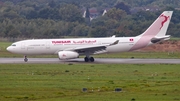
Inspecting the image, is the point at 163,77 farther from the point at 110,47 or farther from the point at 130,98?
the point at 110,47

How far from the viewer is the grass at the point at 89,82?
39.2 m

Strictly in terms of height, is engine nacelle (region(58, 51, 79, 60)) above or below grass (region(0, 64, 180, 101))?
above

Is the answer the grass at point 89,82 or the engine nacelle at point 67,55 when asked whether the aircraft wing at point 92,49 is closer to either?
the engine nacelle at point 67,55

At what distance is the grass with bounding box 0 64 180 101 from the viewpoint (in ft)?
129

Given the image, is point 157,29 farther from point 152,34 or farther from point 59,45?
point 59,45

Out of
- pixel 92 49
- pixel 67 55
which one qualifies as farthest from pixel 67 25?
pixel 67 55

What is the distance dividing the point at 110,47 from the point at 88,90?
27.0m

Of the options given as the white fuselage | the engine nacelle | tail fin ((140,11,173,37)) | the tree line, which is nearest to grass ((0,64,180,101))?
the engine nacelle

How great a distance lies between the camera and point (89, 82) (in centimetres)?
4650

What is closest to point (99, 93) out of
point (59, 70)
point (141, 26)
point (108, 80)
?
point (108, 80)

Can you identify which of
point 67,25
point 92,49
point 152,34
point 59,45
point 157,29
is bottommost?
point 92,49

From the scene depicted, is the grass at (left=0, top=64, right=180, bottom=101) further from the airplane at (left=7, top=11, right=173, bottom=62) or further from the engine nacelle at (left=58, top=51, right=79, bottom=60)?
the airplane at (left=7, top=11, right=173, bottom=62)

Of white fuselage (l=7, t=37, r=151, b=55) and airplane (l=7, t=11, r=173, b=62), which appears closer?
airplane (l=7, t=11, r=173, b=62)

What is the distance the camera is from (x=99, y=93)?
1603 inches
